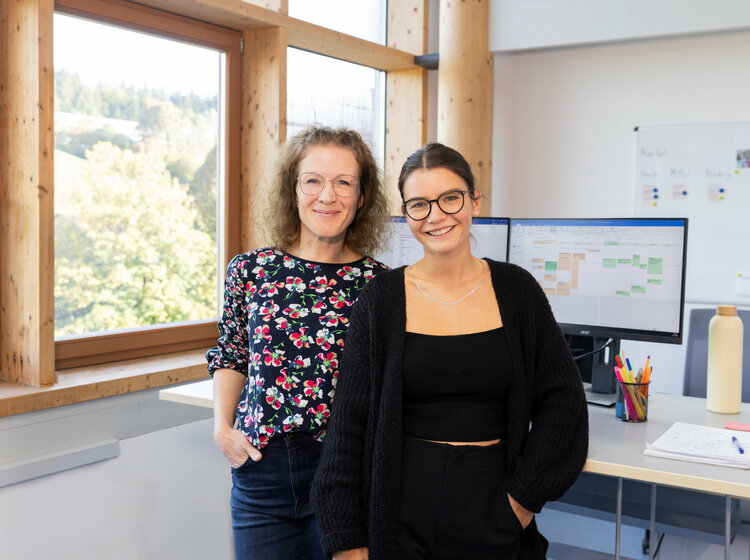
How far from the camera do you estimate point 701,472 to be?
142cm

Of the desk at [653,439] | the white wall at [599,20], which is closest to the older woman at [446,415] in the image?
the desk at [653,439]

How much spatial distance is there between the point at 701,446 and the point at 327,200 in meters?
0.93

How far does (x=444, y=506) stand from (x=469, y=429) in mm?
145

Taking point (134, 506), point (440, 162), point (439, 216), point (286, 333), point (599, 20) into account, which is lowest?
point (134, 506)

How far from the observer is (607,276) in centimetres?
199

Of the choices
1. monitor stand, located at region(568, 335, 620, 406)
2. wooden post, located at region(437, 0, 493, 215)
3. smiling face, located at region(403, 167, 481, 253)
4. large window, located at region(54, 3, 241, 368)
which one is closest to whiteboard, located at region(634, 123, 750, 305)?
wooden post, located at region(437, 0, 493, 215)

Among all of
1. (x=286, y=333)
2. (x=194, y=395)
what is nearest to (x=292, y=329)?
(x=286, y=333)

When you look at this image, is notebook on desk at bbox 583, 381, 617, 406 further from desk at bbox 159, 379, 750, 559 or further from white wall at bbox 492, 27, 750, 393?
white wall at bbox 492, 27, 750, 393

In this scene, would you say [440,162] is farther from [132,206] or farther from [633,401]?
[132,206]

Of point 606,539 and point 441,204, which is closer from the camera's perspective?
point 441,204

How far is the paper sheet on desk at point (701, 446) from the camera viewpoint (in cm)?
148

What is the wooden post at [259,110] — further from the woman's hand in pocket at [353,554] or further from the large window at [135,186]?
the woman's hand in pocket at [353,554]

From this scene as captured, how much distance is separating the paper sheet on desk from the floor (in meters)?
0.92

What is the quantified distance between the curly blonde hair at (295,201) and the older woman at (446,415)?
0.57ft
